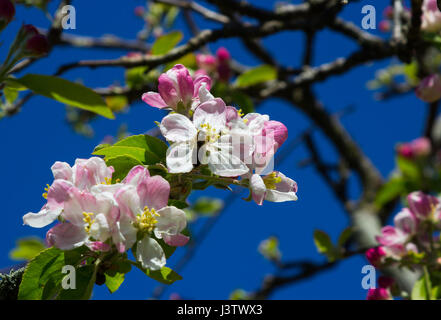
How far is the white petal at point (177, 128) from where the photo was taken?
2.94ft

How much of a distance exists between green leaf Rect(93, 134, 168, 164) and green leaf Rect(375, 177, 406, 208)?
226 centimetres

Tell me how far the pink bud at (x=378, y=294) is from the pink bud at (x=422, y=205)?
28 cm

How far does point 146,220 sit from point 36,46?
0.68 meters

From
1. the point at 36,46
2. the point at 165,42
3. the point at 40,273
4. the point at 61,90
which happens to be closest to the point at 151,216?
the point at 40,273

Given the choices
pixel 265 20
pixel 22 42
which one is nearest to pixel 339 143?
pixel 265 20

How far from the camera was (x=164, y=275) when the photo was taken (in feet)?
2.95

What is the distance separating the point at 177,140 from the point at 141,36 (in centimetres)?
341

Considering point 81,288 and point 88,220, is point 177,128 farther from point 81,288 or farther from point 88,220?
point 81,288

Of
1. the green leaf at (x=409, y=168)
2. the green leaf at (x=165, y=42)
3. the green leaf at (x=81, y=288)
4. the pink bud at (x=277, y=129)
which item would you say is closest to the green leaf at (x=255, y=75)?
the green leaf at (x=165, y=42)

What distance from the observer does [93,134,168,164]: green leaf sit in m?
0.91

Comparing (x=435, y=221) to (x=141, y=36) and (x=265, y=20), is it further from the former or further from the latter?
(x=141, y=36)

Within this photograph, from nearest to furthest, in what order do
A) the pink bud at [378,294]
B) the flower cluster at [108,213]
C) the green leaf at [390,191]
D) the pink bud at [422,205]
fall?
1. the flower cluster at [108,213]
2. the pink bud at [378,294]
3. the pink bud at [422,205]
4. the green leaf at [390,191]

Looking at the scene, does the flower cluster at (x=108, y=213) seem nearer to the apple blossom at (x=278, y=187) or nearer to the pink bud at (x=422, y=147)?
the apple blossom at (x=278, y=187)

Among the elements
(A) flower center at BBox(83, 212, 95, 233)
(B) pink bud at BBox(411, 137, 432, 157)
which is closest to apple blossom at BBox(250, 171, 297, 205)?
(A) flower center at BBox(83, 212, 95, 233)
